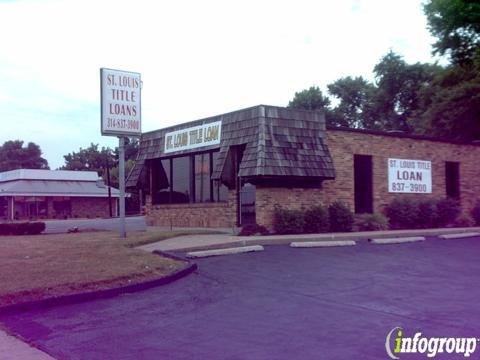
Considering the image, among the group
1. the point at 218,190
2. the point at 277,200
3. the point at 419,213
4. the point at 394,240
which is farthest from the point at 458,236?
the point at 218,190

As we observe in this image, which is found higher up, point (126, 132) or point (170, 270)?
point (126, 132)

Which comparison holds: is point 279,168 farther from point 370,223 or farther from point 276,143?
point 370,223

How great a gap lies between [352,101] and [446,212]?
35523 mm

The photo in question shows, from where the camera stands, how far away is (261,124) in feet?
54.5

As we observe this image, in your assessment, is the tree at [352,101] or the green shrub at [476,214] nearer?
the green shrub at [476,214]

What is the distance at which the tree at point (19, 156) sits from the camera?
7869cm

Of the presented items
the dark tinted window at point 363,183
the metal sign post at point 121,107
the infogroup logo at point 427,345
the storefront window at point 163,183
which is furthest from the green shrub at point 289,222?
the infogroup logo at point 427,345

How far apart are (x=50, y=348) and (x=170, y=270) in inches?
157

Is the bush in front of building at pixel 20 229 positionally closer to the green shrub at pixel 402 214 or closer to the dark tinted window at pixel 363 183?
the dark tinted window at pixel 363 183

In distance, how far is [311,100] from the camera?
53.7m

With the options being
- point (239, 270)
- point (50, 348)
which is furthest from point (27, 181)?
point (50, 348)

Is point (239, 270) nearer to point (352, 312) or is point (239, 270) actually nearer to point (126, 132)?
point (352, 312)

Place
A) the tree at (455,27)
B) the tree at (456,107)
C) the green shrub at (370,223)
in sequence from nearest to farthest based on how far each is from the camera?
the green shrub at (370,223) → the tree at (455,27) → the tree at (456,107)

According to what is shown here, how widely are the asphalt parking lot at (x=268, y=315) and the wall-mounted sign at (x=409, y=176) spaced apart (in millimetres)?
10188
